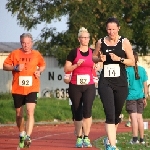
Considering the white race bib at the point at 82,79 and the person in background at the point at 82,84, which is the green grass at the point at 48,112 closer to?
the person in background at the point at 82,84

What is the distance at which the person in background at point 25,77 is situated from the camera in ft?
52.3

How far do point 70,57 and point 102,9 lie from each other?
3090cm

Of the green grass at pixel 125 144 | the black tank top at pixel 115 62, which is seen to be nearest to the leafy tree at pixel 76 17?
the green grass at pixel 125 144

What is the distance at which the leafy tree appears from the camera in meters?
45.6

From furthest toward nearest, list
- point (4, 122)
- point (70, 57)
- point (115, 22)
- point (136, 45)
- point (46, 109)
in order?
point (136, 45) < point (46, 109) < point (4, 122) < point (70, 57) < point (115, 22)

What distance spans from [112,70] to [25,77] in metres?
3.37

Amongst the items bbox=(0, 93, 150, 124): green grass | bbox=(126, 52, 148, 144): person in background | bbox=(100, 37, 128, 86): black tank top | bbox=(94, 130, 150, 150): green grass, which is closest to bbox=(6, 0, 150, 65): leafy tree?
bbox=(0, 93, 150, 124): green grass

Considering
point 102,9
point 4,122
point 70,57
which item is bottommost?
point 4,122

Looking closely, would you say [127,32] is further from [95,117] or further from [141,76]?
[141,76]

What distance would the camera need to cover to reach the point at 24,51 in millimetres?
16203

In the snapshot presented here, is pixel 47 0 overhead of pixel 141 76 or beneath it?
overhead

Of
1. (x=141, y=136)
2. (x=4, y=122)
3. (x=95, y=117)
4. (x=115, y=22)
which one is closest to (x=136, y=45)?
(x=95, y=117)

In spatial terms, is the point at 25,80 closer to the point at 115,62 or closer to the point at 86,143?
the point at 86,143

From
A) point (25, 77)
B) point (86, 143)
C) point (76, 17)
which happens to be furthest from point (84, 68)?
point (76, 17)
